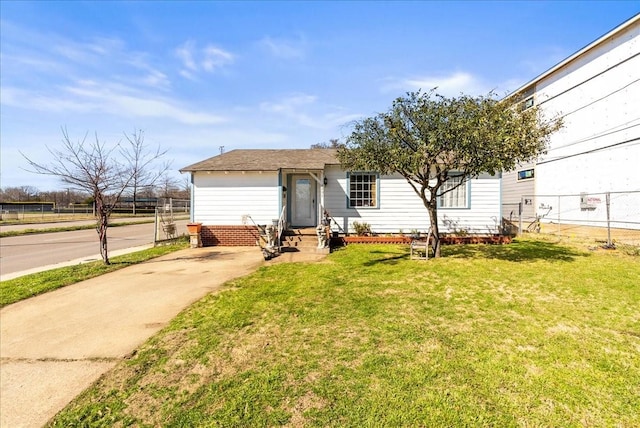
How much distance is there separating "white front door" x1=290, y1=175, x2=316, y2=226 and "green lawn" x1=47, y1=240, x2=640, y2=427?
6926 millimetres

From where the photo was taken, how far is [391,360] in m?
3.71

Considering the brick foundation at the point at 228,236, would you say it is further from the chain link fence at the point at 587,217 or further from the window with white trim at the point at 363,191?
the chain link fence at the point at 587,217

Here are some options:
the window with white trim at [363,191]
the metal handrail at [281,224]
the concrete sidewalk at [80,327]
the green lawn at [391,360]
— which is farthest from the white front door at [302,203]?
the green lawn at [391,360]

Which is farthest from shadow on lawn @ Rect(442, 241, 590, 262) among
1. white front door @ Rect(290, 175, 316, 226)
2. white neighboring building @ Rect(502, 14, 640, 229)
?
white front door @ Rect(290, 175, 316, 226)

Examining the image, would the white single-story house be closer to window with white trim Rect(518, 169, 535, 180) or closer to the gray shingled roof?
the gray shingled roof

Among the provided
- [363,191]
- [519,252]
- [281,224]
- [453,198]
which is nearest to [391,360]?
[281,224]

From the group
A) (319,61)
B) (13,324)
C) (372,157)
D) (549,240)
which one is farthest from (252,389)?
(549,240)

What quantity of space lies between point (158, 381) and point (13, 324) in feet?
12.9

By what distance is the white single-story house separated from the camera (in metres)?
12.8

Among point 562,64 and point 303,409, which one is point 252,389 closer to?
point 303,409

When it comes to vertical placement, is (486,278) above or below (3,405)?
above

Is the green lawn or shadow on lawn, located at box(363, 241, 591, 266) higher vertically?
shadow on lawn, located at box(363, 241, 591, 266)

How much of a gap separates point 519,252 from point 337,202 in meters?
6.59

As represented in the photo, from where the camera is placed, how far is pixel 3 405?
3246 mm
